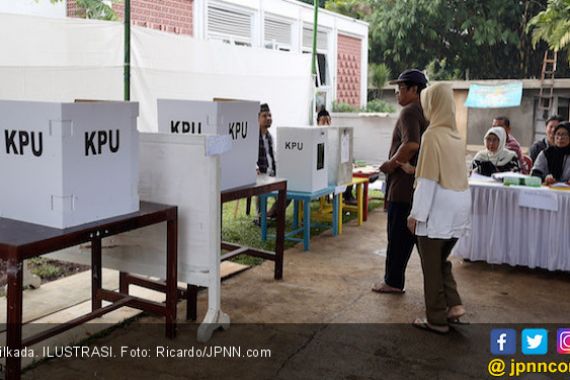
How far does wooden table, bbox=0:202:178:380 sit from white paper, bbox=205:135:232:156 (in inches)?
14.4

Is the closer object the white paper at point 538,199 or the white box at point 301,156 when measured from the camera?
the white paper at point 538,199

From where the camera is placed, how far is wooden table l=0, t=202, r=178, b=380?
2520 mm

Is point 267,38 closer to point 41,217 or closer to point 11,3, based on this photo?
point 11,3

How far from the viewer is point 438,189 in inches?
141

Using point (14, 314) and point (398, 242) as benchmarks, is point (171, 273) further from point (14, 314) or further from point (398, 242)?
point (398, 242)

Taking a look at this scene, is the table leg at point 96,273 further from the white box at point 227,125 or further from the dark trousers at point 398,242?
the dark trousers at point 398,242

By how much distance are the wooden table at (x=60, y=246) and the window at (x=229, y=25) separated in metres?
7.36

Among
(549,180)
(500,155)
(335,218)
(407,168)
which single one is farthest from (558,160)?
(335,218)

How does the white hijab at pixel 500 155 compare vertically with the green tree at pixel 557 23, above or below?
below

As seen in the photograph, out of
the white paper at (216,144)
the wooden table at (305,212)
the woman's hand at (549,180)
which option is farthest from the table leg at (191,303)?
the woman's hand at (549,180)

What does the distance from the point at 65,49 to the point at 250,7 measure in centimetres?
615

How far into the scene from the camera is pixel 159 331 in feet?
12.1

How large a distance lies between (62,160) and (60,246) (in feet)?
1.21

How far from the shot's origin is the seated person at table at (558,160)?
212 inches
